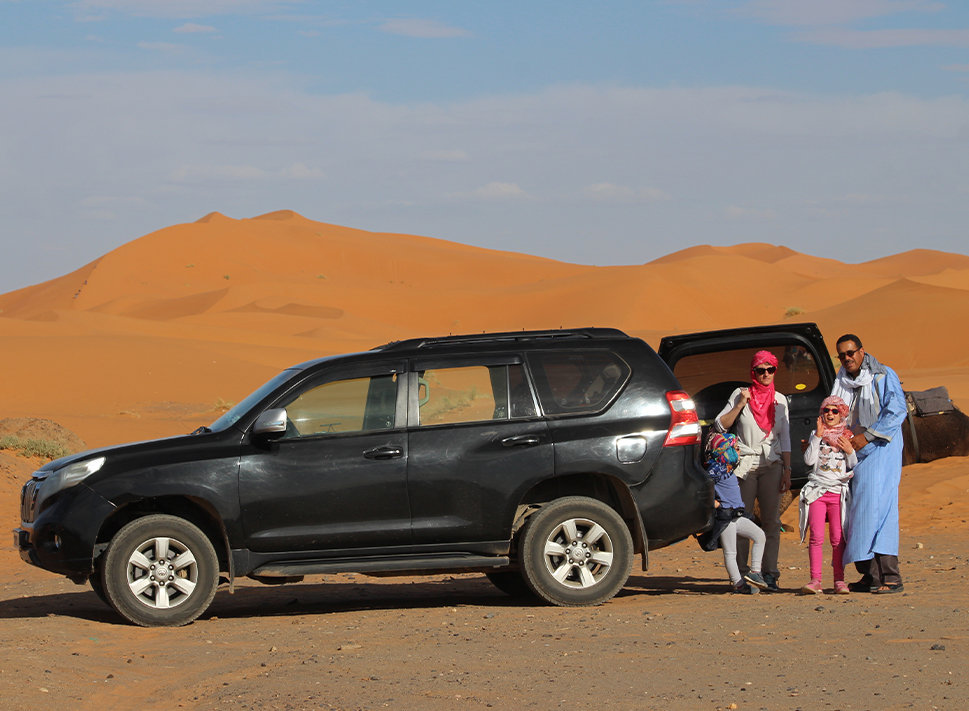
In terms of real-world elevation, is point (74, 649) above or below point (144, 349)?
below

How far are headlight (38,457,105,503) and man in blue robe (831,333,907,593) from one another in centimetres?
518

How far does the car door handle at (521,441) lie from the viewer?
350 inches

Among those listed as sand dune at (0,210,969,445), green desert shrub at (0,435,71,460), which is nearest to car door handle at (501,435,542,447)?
green desert shrub at (0,435,71,460)

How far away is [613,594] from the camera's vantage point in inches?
352

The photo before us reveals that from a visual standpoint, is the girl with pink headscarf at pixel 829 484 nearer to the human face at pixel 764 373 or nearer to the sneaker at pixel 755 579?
the sneaker at pixel 755 579

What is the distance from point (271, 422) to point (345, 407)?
683 millimetres

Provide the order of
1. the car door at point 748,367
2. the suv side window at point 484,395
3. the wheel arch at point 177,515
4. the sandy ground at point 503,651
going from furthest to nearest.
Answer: the car door at point 748,367 → the suv side window at point 484,395 → the wheel arch at point 177,515 → the sandy ground at point 503,651

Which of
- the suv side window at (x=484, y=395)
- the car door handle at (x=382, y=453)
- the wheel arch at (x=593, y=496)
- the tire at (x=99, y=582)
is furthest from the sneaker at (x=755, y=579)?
the tire at (x=99, y=582)

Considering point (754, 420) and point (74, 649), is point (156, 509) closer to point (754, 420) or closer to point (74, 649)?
point (74, 649)

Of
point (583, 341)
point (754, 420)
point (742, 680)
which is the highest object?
point (583, 341)

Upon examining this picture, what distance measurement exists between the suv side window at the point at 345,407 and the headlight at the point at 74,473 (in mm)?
1286

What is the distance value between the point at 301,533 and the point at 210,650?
1148mm

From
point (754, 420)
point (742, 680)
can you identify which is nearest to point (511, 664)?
point (742, 680)

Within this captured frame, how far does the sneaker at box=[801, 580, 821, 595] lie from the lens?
30.4 feet
